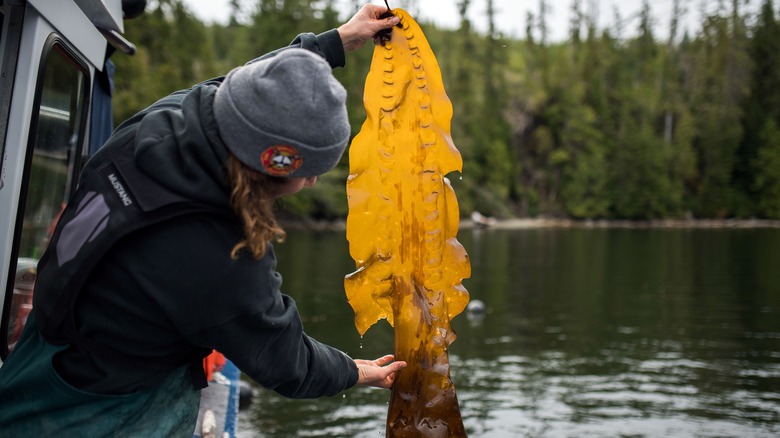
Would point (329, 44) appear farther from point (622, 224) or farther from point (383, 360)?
point (622, 224)

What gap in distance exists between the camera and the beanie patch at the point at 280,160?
1.64 metres

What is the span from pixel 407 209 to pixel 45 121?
6.07 feet

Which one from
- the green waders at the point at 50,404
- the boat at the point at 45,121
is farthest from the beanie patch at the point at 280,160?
the boat at the point at 45,121

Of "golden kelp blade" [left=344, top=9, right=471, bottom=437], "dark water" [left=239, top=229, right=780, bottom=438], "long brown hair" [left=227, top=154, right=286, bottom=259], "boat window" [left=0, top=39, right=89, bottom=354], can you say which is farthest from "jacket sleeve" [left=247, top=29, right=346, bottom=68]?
"dark water" [left=239, top=229, right=780, bottom=438]

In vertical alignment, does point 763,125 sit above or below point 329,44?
above

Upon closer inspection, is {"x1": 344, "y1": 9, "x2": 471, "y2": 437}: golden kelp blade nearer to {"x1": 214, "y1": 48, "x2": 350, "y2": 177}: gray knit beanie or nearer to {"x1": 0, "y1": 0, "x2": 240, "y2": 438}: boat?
{"x1": 214, "y1": 48, "x2": 350, "y2": 177}: gray knit beanie

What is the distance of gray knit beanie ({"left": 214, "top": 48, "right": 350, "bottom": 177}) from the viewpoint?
1634mm

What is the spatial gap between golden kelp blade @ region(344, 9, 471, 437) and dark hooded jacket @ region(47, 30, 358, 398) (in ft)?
3.45

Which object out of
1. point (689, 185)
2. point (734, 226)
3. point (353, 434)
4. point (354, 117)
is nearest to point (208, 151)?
point (353, 434)

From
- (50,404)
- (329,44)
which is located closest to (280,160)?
(50,404)

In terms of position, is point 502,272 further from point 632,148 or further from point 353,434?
point 632,148

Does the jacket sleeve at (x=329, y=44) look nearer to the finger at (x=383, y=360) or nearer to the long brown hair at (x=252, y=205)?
the long brown hair at (x=252, y=205)

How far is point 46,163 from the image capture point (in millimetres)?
3375

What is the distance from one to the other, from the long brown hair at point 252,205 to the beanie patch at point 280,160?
0.21ft
